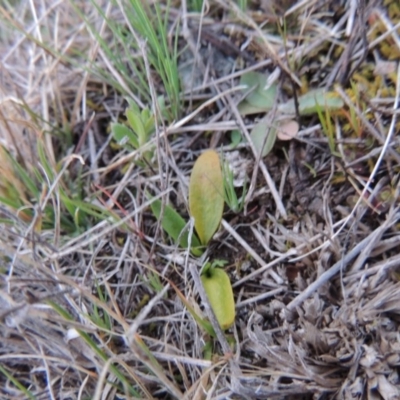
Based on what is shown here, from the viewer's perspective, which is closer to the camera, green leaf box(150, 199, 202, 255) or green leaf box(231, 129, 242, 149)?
green leaf box(150, 199, 202, 255)

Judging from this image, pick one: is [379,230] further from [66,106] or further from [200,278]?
[66,106]

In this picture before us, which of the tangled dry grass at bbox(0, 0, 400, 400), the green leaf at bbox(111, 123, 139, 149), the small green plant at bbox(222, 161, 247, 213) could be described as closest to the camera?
the tangled dry grass at bbox(0, 0, 400, 400)

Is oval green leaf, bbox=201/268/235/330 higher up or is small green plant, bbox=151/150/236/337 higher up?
small green plant, bbox=151/150/236/337

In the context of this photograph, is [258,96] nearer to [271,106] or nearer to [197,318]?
[271,106]

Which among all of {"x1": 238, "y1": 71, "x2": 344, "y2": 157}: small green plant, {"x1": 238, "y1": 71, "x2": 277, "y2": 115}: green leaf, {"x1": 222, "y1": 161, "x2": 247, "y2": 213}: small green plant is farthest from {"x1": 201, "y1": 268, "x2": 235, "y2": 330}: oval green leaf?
{"x1": 238, "y1": 71, "x2": 277, "y2": 115}: green leaf

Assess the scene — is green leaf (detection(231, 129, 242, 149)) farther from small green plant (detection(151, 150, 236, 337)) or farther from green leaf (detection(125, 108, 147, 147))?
green leaf (detection(125, 108, 147, 147))

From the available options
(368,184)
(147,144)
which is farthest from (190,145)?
(368,184)
